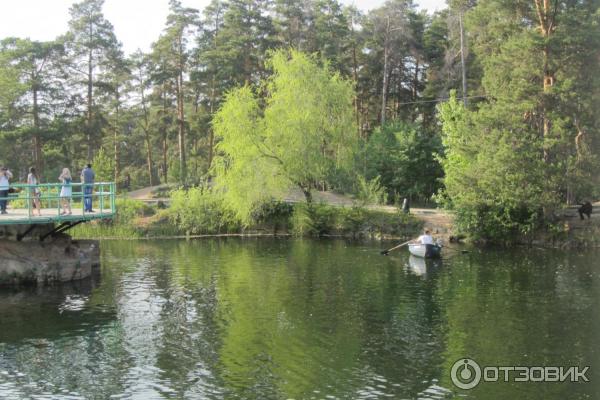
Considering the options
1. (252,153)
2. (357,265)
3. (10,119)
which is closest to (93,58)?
(10,119)

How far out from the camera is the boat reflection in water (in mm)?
29609

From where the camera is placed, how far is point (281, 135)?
43.4 meters

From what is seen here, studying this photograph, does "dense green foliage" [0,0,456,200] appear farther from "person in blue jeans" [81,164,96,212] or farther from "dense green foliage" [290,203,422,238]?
"person in blue jeans" [81,164,96,212]

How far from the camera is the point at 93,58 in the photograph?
6306 cm

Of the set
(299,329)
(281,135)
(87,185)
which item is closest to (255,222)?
(281,135)

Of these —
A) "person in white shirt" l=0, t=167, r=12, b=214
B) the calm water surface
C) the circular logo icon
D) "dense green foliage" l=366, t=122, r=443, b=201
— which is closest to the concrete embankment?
the calm water surface

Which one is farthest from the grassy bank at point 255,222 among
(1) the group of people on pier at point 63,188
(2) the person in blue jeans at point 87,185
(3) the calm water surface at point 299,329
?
(1) the group of people on pier at point 63,188

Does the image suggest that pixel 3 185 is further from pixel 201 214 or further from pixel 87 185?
pixel 201 214

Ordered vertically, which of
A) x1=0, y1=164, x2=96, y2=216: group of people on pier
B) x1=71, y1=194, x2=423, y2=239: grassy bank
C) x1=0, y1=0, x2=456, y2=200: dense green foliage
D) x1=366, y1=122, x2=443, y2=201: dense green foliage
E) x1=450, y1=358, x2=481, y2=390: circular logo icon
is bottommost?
x1=450, y1=358, x2=481, y2=390: circular logo icon

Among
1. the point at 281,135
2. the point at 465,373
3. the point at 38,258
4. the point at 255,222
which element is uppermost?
the point at 281,135

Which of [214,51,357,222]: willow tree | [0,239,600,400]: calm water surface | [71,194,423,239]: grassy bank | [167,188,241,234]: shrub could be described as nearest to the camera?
[0,239,600,400]: calm water surface

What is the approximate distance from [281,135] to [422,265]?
15.9m

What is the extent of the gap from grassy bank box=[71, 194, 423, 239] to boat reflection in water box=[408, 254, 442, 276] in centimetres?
900

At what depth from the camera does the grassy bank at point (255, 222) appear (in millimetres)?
43219
